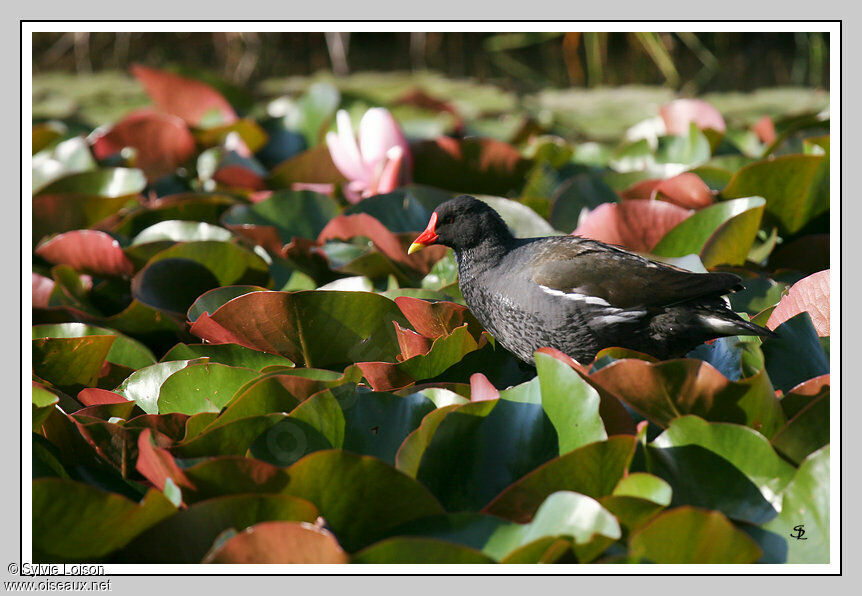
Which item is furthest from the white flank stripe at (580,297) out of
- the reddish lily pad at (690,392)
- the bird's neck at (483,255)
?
the reddish lily pad at (690,392)

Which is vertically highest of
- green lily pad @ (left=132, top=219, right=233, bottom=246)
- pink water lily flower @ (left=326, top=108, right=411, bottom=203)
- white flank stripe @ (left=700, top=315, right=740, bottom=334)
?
pink water lily flower @ (left=326, top=108, right=411, bottom=203)

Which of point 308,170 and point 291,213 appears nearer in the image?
point 291,213

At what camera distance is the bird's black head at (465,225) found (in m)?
2.25

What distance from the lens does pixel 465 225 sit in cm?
226

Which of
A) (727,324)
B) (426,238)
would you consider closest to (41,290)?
(426,238)

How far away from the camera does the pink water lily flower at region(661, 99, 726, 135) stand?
344 cm

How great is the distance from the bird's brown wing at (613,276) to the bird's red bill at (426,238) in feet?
0.90

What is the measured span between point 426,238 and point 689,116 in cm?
171

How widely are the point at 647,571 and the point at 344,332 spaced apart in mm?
843

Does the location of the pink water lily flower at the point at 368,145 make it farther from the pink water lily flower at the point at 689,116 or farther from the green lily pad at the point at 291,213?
the pink water lily flower at the point at 689,116

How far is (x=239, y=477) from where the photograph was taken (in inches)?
51.4

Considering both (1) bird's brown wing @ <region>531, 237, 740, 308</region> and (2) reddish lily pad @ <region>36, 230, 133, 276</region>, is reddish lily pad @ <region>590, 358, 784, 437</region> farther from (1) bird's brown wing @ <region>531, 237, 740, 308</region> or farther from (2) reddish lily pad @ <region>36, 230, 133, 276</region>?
(2) reddish lily pad @ <region>36, 230, 133, 276</region>

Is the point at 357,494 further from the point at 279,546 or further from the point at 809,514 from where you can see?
the point at 809,514

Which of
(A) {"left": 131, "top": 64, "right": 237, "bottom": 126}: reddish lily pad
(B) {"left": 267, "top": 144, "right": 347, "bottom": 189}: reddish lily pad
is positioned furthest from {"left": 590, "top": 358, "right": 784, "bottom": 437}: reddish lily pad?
(A) {"left": 131, "top": 64, "right": 237, "bottom": 126}: reddish lily pad
